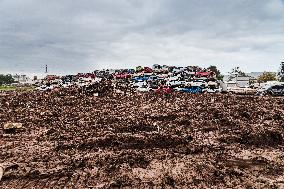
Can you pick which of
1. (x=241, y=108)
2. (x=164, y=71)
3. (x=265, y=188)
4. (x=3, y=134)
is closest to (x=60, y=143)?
(x=3, y=134)

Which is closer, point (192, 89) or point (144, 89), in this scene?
point (192, 89)

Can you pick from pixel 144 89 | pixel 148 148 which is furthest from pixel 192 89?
pixel 148 148

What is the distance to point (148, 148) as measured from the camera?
10.1 m

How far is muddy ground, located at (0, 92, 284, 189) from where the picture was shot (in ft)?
25.1

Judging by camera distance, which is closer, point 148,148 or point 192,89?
point 148,148

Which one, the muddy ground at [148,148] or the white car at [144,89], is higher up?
the white car at [144,89]

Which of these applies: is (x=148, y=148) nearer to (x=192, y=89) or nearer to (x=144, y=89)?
(x=192, y=89)

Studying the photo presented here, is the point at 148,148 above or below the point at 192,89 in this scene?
below

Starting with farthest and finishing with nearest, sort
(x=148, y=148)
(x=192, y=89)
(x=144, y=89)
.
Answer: (x=144, y=89), (x=192, y=89), (x=148, y=148)

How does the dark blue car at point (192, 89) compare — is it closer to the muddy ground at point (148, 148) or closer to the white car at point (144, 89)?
the white car at point (144, 89)

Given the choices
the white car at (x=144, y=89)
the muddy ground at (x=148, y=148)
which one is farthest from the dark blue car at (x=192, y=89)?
the muddy ground at (x=148, y=148)

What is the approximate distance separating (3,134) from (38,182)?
19.1 ft

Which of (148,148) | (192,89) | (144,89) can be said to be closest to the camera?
(148,148)

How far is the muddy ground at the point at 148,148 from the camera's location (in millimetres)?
7648
